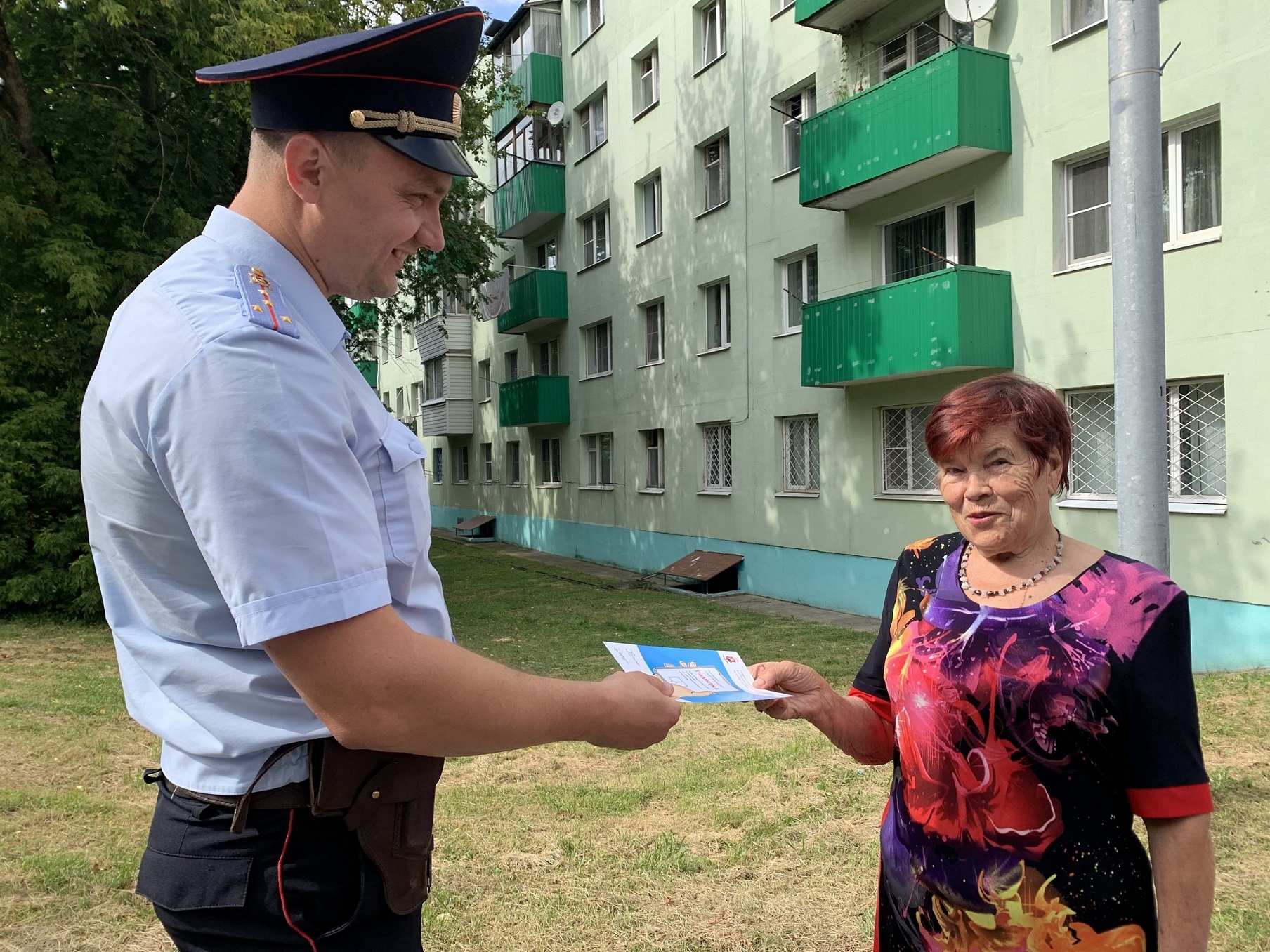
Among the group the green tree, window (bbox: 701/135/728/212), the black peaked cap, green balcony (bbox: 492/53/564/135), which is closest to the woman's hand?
the black peaked cap

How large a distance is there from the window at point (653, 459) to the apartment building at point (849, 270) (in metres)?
0.08

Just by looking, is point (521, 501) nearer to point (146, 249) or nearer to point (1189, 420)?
point (146, 249)

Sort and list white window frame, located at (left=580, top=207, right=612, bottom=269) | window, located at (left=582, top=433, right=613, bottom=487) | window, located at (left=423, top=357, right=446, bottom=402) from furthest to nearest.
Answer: window, located at (left=423, top=357, right=446, bottom=402) → window, located at (left=582, top=433, right=613, bottom=487) → white window frame, located at (left=580, top=207, right=612, bottom=269)

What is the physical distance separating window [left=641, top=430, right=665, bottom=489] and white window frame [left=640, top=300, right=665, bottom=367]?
144cm

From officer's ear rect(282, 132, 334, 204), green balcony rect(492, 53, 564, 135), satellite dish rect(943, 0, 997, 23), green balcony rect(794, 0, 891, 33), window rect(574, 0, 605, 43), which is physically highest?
window rect(574, 0, 605, 43)

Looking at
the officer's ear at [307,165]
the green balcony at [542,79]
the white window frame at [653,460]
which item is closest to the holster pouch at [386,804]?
the officer's ear at [307,165]

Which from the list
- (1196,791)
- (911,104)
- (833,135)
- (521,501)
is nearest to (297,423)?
(1196,791)

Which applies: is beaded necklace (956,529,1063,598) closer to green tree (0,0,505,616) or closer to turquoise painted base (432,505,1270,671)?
turquoise painted base (432,505,1270,671)

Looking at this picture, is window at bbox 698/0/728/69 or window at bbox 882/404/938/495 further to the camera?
window at bbox 698/0/728/69

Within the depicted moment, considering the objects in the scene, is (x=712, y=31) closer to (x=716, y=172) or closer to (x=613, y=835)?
(x=716, y=172)

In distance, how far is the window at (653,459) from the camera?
66.9ft

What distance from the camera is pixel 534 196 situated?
23172mm

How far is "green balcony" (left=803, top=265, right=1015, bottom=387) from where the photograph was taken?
457 inches

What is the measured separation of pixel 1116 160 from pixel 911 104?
8.90 m
